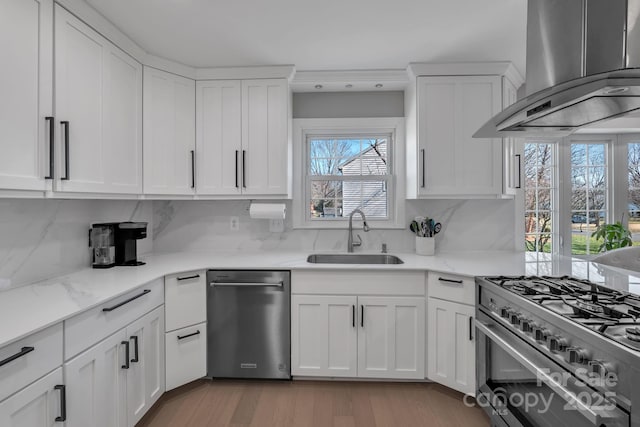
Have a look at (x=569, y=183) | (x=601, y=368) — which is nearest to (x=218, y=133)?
(x=601, y=368)

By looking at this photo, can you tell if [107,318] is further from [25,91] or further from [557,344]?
[557,344]

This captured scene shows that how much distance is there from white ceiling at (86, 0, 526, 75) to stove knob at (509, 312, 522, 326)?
1.64 m

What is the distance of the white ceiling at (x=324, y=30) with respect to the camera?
1859 mm

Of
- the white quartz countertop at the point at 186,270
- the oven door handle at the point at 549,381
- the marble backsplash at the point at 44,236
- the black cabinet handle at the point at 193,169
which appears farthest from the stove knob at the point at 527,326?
the marble backsplash at the point at 44,236

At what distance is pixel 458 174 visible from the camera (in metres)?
2.58

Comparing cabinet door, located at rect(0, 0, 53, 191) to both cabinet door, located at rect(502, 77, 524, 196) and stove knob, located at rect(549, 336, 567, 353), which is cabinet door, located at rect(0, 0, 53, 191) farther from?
cabinet door, located at rect(502, 77, 524, 196)

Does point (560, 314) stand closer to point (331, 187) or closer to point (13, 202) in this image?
point (331, 187)

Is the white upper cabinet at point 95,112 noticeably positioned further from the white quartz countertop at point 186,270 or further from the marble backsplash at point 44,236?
the white quartz countertop at point 186,270

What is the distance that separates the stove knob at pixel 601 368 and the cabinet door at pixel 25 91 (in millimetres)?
2271

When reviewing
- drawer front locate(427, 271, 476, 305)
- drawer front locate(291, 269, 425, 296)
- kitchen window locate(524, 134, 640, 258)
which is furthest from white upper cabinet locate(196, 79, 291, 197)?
kitchen window locate(524, 134, 640, 258)

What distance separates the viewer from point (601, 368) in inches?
42.3

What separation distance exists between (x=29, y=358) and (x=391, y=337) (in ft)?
6.28

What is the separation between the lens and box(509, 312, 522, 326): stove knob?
1.51 meters

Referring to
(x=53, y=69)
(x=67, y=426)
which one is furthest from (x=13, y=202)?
(x=67, y=426)
